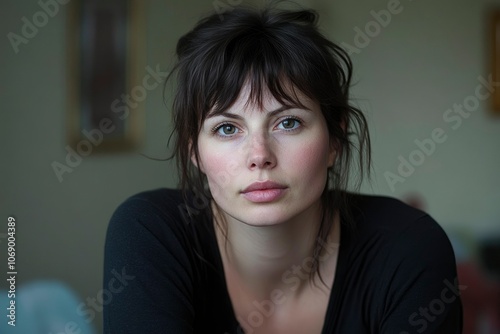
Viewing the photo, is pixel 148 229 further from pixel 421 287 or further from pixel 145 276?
pixel 421 287

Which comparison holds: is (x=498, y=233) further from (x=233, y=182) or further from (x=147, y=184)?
(x=233, y=182)

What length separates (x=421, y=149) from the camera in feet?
10.5

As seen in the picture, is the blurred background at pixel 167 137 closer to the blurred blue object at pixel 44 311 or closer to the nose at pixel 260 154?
the blurred blue object at pixel 44 311

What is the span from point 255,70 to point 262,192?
0.20 metres

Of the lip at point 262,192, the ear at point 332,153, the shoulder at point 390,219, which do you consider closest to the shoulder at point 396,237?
the shoulder at point 390,219

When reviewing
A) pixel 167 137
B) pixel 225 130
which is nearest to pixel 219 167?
pixel 225 130

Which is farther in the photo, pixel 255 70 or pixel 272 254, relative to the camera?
pixel 272 254

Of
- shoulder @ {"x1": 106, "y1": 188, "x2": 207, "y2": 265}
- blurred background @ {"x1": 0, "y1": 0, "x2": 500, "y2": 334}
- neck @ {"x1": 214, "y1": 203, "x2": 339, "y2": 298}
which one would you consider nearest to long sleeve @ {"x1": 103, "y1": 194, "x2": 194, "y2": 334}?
shoulder @ {"x1": 106, "y1": 188, "x2": 207, "y2": 265}

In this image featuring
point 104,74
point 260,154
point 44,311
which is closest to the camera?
point 260,154

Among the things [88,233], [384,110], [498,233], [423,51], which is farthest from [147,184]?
[498,233]

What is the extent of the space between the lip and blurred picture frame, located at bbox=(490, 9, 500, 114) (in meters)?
2.31

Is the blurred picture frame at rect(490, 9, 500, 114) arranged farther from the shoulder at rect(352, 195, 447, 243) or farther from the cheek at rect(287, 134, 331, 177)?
the cheek at rect(287, 134, 331, 177)

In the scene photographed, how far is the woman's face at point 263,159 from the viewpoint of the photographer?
1.11 m

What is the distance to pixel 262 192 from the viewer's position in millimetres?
1114
